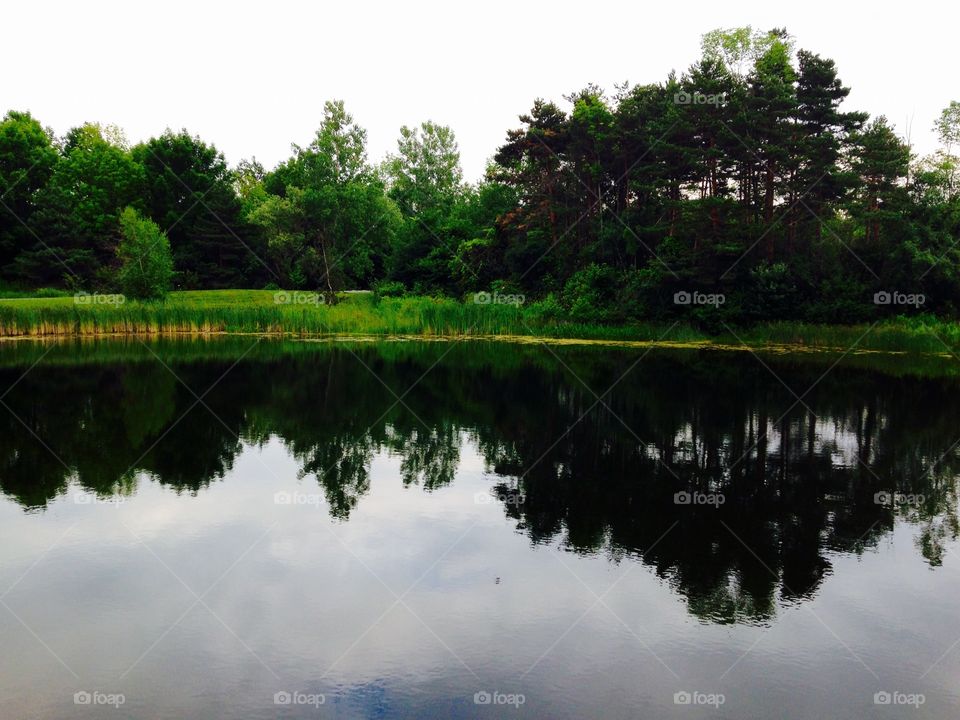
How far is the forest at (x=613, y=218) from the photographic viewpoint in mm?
44188

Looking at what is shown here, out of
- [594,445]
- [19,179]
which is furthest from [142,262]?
[594,445]

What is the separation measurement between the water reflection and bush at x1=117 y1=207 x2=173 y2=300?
22656 mm

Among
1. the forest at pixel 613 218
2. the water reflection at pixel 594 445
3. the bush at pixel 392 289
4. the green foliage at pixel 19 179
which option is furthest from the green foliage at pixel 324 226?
the water reflection at pixel 594 445

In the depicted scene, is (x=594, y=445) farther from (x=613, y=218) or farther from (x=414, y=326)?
(x=613, y=218)

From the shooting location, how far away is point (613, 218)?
54031 mm

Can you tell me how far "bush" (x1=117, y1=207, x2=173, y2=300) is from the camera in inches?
2031

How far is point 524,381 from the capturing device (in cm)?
2733

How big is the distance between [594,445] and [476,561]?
295 inches

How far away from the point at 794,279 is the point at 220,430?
3672cm

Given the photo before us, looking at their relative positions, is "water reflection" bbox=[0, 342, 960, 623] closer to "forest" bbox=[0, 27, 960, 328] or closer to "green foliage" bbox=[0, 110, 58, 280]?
"forest" bbox=[0, 27, 960, 328]

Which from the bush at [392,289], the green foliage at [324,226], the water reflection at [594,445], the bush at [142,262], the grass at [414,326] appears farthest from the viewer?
the bush at [392,289]

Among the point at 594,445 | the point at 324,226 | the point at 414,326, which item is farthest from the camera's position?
the point at 324,226

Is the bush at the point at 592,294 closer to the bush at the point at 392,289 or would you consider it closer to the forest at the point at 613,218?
the forest at the point at 613,218

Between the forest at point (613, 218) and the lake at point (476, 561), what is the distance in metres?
25.3
